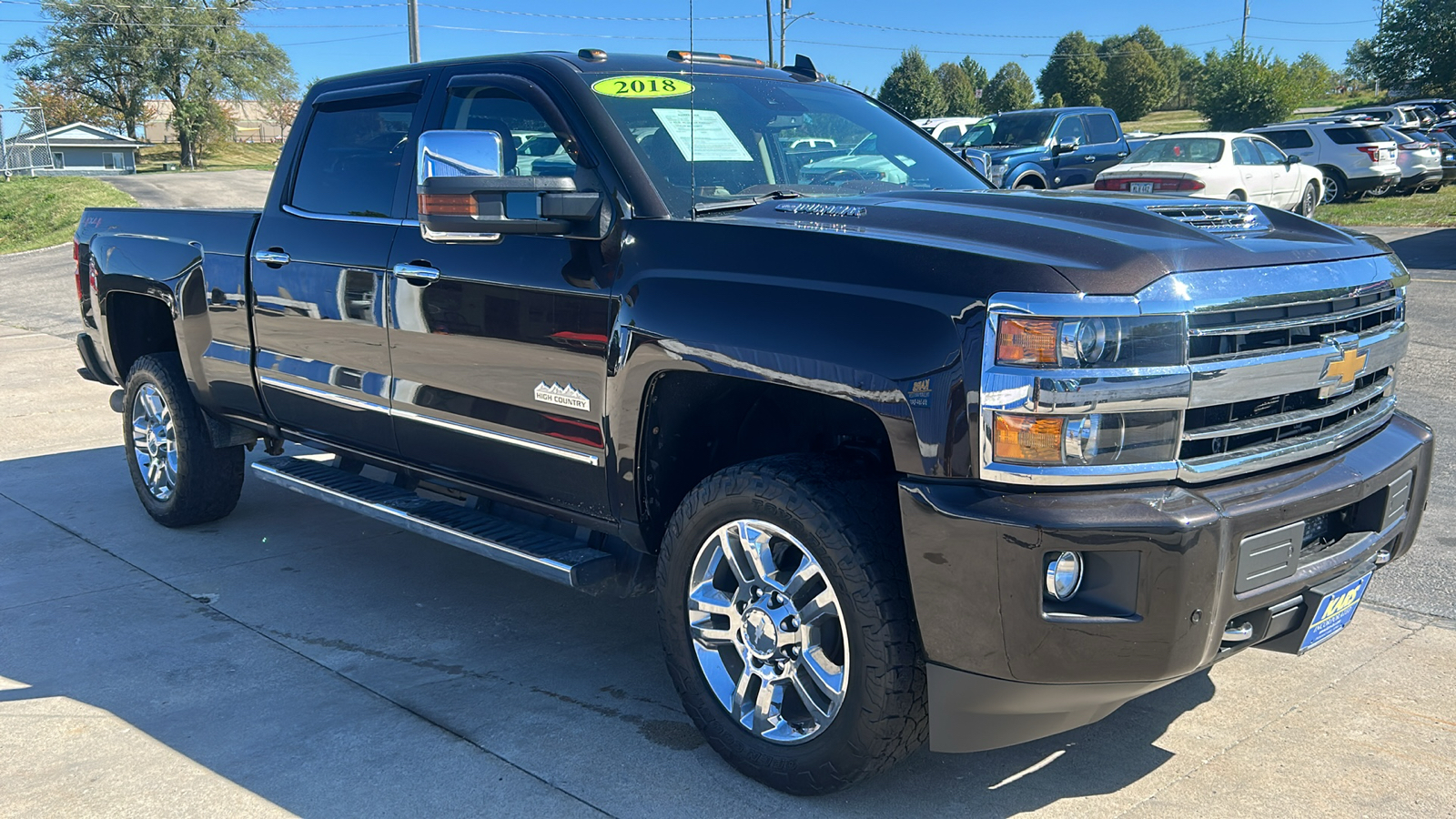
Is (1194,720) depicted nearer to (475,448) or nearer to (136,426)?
(475,448)

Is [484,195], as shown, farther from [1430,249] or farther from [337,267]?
[1430,249]

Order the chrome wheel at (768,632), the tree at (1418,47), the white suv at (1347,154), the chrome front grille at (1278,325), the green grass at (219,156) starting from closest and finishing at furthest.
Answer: the chrome front grille at (1278,325)
the chrome wheel at (768,632)
the white suv at (1347,154)
the tree at (1418,47)
the green grass at (219,156)

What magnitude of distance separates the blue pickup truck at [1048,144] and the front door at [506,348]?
14.6 meters

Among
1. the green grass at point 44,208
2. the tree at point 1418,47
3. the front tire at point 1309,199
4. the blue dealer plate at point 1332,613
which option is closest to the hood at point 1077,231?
the blue dealer plate at point 1332,613

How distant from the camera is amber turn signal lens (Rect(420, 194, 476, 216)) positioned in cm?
336

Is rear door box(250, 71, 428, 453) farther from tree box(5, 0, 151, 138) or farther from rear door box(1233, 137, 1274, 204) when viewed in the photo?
tree box(5, 0, 151, 138)

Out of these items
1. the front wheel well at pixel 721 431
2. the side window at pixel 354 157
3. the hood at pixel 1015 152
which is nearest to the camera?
the front wheel well at pixel 721 431

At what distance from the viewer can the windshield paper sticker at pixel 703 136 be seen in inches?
147

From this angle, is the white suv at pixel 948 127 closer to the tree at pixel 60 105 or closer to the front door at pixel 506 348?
the front door at pixel 506 348

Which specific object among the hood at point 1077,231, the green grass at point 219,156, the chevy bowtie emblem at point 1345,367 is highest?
the hood at point 1077,231

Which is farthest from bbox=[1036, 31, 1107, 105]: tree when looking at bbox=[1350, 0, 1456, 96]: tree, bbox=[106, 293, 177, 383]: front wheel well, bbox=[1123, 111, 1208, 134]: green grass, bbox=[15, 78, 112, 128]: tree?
bbox=[106, 293, 177, 383]: front wheel well

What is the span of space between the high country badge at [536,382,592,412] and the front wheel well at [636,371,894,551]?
0.24 meters

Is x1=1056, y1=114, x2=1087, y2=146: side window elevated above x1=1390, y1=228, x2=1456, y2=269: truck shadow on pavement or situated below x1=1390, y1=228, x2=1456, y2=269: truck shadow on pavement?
above

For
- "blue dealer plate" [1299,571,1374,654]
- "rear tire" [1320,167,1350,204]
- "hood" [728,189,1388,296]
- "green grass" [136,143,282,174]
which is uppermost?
"hood" [728,189,1388,296]
